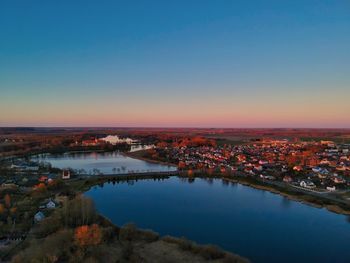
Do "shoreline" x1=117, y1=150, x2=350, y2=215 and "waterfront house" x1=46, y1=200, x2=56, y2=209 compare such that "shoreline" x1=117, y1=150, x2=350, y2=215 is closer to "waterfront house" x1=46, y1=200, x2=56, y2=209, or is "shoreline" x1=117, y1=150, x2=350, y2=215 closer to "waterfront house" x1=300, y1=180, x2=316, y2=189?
"waterfront house" x1=300, y1=180, x2=316, y2=189

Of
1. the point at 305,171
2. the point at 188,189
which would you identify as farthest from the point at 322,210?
the point at 305,171

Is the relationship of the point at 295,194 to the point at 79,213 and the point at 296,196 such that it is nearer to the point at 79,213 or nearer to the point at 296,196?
the point at 296,196

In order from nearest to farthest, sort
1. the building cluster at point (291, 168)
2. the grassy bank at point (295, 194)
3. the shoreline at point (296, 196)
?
the shoreline at point (296, 196), the grassy bank at point (295, 194), the building cluster at point (291, 168)

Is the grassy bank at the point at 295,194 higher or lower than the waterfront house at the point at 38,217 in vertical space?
lower

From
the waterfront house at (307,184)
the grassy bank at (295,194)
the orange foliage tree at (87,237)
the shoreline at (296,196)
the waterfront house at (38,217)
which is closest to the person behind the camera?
the orange foliage tree at (87,237)

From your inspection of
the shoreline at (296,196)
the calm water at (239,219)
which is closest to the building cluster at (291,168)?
the shoreline at (296,196)

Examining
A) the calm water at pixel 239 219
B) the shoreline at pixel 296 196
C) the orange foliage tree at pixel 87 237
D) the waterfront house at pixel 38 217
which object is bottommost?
the calm water at pixel 239 219

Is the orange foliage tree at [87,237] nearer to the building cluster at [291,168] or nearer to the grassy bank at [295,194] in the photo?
the grassy bank at [295,194]

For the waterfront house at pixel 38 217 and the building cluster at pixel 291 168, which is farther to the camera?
the building cluster at pixel 291 168

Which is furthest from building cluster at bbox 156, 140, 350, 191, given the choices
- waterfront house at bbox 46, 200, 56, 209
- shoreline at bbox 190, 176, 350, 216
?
waterfront house at bbox 46, 200, 56, 209
